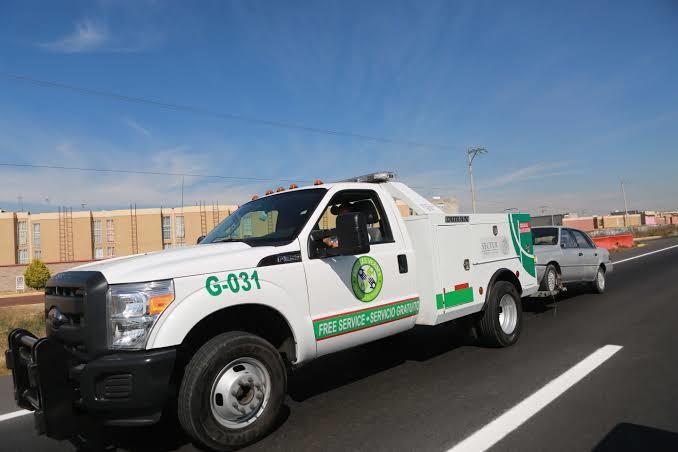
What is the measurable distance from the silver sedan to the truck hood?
6.98 m

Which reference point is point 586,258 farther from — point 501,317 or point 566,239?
point 501,317

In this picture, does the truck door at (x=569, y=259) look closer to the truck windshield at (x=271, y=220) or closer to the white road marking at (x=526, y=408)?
the white road marking at (x=526, y=408)

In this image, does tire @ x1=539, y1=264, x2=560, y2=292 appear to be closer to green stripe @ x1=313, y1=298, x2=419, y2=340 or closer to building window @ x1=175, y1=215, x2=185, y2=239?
green stripe @ x1=313, y1=298, x2=419, y2=340

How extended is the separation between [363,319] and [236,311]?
4.04 ft

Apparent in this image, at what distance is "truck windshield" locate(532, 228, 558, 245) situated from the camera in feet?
32.7

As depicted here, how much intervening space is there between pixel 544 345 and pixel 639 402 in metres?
2.07

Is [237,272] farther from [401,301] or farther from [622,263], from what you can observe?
[622,263]

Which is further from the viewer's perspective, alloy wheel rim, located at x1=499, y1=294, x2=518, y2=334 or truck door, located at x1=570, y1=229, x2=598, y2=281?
truck door, located at x1=570, y1=229, x2=598, y2=281

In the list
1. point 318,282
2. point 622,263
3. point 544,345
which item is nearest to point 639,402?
point 544,345

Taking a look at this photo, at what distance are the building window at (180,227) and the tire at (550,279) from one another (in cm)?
6003

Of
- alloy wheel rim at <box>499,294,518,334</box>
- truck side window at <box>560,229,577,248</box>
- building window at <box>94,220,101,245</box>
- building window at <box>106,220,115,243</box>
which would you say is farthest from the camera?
building window at <box>106,220,115,243</box>

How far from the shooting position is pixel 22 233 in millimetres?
59719

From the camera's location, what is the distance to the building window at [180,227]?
63312 millimetres

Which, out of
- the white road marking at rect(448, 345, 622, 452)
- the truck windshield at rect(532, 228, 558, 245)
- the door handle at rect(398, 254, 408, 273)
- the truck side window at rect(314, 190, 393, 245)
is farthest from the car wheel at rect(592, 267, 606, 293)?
the truck side window at rect(314, 190, 393, 245)
